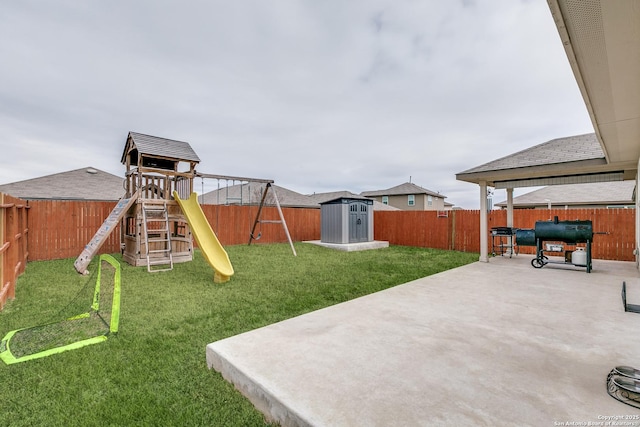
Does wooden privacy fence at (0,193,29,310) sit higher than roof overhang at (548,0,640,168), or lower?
lower

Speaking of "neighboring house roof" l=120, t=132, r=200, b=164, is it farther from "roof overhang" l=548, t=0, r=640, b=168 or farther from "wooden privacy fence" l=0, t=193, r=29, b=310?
"roof overhang" l=548, t=0, r=640, b=168

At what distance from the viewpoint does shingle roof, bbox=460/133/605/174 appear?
5.81 meters

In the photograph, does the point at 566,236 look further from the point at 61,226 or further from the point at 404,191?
the point at 404,191

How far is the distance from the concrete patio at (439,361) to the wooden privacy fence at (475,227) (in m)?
5.94

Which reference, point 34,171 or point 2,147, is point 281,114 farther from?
point 34,171

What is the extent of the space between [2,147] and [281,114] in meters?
9.74

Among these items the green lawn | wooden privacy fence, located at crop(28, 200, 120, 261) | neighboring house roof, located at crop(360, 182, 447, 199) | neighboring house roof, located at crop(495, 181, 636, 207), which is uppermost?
neighboring house roof, located at crop(360, 182, 447, 199)

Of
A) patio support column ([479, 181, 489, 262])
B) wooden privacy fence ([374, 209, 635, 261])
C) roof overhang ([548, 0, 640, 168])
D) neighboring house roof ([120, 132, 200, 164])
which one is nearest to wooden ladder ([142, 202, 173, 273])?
neighboring house roof ([120, 132, 200, 164])

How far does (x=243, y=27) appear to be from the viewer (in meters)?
6.66

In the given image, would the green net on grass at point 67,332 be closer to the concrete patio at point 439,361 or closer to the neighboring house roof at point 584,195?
the concrete patio at point 439,361

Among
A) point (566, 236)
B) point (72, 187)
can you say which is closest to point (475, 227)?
point (566, 236)

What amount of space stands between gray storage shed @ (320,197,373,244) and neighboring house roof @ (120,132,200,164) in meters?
5.31

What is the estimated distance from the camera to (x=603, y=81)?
2594mm

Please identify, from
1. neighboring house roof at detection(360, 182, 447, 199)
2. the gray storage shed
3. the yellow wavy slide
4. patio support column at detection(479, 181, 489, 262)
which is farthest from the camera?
neighboring house roof at detection(360, 182, 447, 199)
